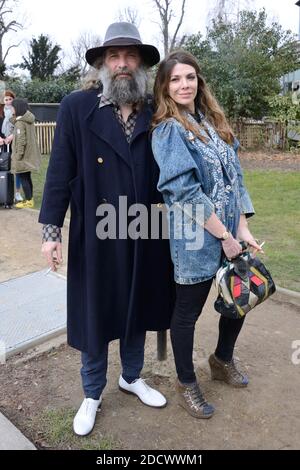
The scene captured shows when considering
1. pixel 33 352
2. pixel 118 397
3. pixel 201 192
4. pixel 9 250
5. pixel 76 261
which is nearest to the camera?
pixel 201 192

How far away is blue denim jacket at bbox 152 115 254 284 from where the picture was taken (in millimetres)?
2234

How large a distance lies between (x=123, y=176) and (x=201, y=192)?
1.29 ft

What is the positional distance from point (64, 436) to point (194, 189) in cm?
143

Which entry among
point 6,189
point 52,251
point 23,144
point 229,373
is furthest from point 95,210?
point 6,189

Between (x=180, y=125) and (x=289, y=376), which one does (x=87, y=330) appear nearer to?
(x=180, y=125)

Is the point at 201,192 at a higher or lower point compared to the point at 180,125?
lower

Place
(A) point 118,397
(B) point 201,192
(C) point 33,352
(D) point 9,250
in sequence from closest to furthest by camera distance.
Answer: (B) point 201,192
(A) point 118,397
(C) point 33,352
(D) point 9,250

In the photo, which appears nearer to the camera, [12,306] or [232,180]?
[232,180]

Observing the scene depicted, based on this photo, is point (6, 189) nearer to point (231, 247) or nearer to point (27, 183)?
point (27, 183)

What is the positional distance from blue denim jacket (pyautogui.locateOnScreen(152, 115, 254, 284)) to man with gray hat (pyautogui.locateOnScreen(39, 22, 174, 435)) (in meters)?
0.14

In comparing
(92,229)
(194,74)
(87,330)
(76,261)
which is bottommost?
(87,330)

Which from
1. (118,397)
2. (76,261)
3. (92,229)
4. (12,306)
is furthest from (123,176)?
(12,306)

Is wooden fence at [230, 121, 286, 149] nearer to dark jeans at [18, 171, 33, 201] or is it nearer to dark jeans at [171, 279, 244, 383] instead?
dark jeans at [18, 171, 33, 201]

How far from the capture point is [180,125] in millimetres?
2279
